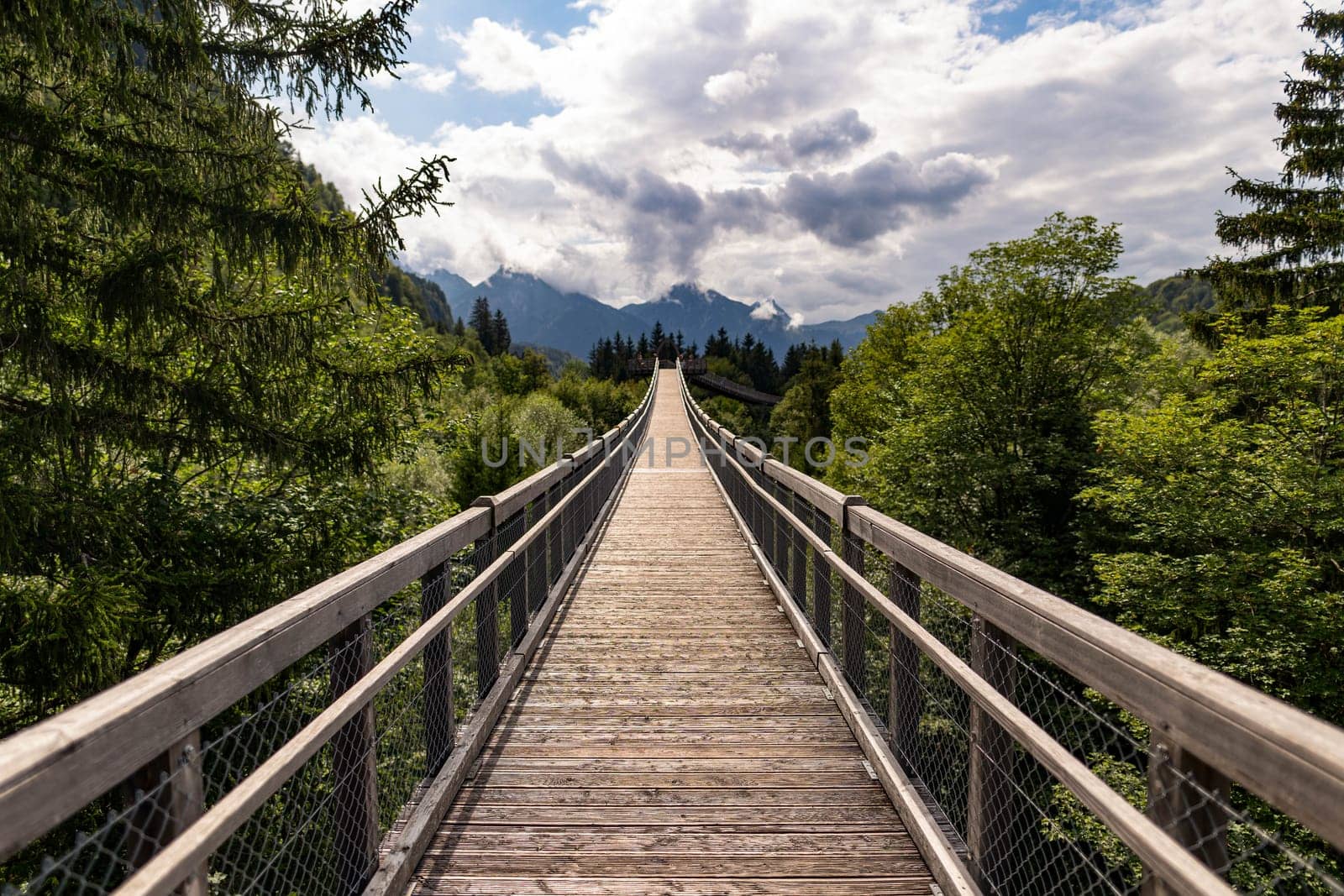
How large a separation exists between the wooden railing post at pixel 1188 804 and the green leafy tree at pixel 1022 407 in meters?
19.0

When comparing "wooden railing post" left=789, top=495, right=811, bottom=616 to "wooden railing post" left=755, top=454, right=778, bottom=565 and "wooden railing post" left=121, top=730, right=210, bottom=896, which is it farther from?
"wooden railing post" left=121, top=730, right=210, bottom=896

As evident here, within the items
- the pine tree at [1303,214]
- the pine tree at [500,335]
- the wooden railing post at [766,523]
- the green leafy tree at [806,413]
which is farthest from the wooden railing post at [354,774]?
the pine tree at [500,335]

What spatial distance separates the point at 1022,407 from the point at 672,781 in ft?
68.4

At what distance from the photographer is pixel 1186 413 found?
14.7 meters

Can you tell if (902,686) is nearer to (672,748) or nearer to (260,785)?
(672,748)

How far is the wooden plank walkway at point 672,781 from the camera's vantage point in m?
2.49

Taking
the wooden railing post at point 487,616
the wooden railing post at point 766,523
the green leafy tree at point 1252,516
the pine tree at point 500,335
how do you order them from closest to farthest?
1. the wooden railing post at point 487,616
2. the wooden railing post at point 766,523
3. the green leafy tree at point 1252,516
4. the pine tree at point 500,335

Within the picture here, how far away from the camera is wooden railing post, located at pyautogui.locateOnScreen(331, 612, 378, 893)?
2289 millimetres

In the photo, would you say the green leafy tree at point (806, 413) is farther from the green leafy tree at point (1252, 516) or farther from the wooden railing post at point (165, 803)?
the wooden railing post at point (165, 803)

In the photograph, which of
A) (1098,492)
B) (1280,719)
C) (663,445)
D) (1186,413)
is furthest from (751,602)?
(663,445)

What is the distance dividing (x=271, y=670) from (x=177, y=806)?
375 millimetres

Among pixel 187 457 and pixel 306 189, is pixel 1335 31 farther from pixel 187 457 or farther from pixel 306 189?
pixel 187 457

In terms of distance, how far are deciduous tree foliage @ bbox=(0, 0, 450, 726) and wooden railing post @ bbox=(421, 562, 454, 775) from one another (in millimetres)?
2800

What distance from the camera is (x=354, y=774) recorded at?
2359 millimetres
